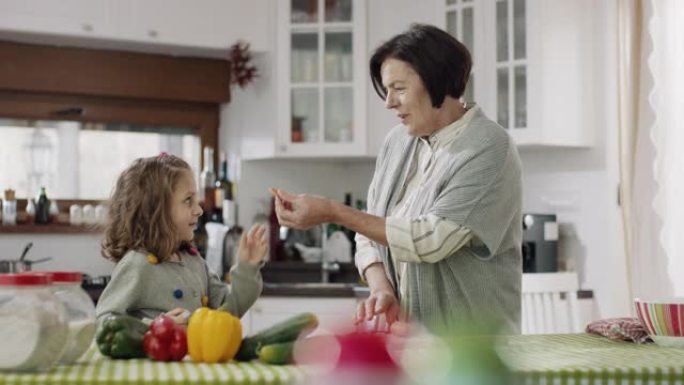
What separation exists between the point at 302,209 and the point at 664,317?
657 millimetres

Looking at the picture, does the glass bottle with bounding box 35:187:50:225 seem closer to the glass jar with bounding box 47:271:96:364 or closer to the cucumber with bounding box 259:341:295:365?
the glass jar with bounding box 47:271:96:364

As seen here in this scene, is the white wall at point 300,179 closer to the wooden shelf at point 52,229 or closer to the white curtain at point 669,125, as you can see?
the wooden shelf at point 52,229

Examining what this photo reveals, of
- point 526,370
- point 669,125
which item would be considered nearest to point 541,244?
point 669,125

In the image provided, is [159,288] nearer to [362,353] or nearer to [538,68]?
[362,353]

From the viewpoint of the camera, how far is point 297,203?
1.96 meters

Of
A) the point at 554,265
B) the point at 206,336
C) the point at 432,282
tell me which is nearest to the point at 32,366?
the point at 206,336

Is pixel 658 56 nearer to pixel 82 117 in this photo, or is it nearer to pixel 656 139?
pixel 656 139

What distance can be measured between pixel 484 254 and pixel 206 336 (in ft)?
2.34

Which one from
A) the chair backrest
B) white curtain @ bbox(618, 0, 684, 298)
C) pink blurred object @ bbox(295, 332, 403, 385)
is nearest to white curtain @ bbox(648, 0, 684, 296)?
white curtain @ bbox(618, 0, 684, 298)

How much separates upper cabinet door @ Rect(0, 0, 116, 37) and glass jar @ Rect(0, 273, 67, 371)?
9.91 feet

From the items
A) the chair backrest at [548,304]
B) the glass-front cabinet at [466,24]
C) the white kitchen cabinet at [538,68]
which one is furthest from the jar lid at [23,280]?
the glass-front cabinet at [466,24]

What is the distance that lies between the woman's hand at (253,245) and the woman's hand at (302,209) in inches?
3.6

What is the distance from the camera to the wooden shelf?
4465mm

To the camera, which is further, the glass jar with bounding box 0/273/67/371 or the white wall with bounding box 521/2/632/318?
the white wall with bounding box 521/2/632/318
